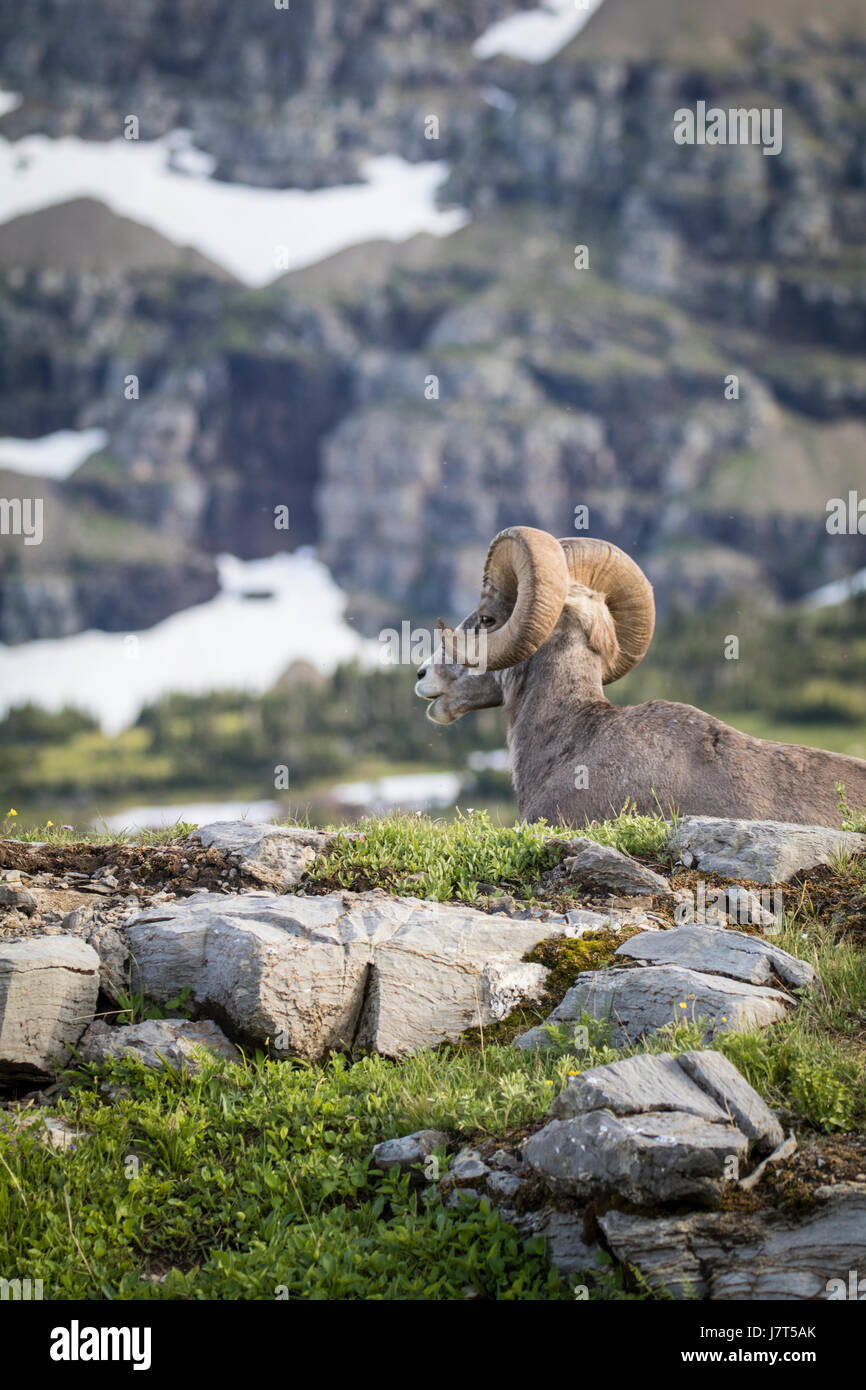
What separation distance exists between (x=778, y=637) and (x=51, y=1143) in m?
183

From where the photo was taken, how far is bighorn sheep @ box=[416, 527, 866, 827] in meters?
11.2

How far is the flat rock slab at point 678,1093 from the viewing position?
17.7 feet

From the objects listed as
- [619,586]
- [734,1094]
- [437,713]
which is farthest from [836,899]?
[619,586]

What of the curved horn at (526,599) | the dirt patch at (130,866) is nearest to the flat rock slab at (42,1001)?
the dirt patch at (130,866)

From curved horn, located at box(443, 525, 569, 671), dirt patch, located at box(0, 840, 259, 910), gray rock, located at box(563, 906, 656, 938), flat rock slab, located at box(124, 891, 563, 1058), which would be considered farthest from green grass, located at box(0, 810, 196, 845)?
curved horn, located at box(443, 525, 569, 671)

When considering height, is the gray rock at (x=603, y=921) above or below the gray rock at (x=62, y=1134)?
above

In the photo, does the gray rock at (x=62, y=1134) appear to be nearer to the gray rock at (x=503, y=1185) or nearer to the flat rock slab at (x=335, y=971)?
the flat rock slab at (x=335, y=971)

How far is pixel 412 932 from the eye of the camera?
7.38m

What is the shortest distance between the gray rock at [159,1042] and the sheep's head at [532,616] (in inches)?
265

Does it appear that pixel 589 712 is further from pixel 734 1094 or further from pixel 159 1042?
pixel 734 1094

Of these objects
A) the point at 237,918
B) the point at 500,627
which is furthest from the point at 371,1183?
the point at 500,627

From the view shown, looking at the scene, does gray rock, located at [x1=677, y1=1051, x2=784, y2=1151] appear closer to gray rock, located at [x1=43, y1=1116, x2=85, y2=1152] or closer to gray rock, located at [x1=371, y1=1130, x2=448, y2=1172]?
gray rock, located at [x1=371, y1=1130, x2=448, y2=1172]

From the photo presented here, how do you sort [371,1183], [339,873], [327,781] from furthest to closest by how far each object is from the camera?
1. [327,781]
2. [339,873]
3. [371,1183]

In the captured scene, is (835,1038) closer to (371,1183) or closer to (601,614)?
(371,1183)
